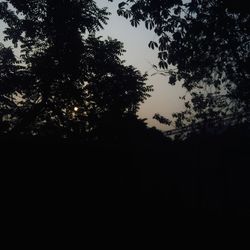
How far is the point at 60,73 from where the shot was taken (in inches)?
862

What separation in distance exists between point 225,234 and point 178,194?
2501 millimetres

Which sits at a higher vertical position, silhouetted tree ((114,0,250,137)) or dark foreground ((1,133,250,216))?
silhouetted tree ((114,0,250,137))

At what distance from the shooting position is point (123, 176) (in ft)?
34.9

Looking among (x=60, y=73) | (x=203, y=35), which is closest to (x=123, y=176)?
(x=203, y=35)

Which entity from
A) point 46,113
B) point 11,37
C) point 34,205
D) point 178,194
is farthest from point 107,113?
point 34,205

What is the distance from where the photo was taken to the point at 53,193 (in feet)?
29.9

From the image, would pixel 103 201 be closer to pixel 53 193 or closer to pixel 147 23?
pixel 53 193

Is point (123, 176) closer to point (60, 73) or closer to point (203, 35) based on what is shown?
point (203, 35)

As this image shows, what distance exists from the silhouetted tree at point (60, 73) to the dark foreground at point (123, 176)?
8.54m

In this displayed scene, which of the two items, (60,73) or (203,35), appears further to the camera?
(60,73)

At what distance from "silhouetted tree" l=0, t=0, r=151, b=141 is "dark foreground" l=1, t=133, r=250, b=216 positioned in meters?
8.54

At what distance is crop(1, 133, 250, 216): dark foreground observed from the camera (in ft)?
29.1

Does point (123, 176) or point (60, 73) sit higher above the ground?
point (60, 73)

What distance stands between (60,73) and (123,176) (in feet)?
42.5
